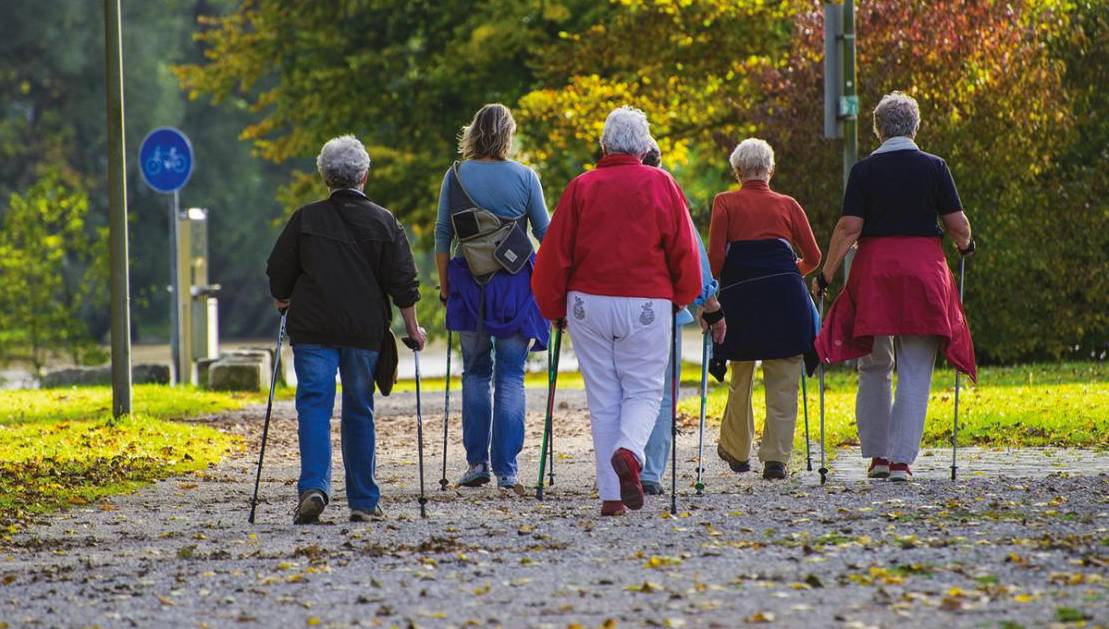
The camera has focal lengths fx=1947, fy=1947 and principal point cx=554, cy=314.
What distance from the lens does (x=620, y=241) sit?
8852 millimetres

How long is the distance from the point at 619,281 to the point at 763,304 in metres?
2.02

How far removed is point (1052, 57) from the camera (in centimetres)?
2345

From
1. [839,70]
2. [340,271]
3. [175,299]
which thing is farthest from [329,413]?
[175,299]

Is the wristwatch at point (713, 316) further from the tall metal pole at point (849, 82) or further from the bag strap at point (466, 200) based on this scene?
the tall metal pole at point (849, 82)

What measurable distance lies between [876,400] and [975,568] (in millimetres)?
3534

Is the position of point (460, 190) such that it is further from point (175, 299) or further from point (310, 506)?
point (175, 299)

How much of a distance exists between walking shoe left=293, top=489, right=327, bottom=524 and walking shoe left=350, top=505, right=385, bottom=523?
0.16 meters

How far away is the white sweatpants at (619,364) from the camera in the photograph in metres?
8.86

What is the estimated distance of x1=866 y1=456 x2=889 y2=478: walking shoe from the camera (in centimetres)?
1031

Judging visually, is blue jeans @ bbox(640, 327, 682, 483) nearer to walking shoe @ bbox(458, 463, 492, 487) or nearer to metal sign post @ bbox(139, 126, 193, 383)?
walking shoe @ bbox(458, 463, 492, 487)

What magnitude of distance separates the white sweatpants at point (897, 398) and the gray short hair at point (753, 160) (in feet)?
3.86

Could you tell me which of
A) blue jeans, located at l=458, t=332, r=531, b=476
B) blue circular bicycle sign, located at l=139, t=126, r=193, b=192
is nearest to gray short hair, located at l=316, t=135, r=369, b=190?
blue jeans, located at l=458, t=332, r=531, b=476

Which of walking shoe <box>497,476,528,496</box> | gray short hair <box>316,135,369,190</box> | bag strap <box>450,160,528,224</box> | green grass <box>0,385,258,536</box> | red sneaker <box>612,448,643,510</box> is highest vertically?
gray short hair <box>316,135,369,190</box>

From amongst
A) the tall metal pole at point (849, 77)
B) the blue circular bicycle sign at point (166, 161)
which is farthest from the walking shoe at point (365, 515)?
the blue circular bicycle sign at point (166, 161)
